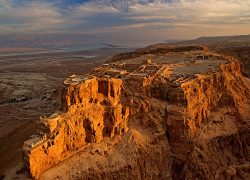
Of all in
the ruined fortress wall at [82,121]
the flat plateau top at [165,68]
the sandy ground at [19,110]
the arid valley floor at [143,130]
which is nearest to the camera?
the ruined fortress wall at [82,121]

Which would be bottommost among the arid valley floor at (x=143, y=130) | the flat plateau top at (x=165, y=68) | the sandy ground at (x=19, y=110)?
the sandy ground at (x=19, y=110)

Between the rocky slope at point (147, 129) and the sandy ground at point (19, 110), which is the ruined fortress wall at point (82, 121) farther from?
the sandy ground at point (19, 110)

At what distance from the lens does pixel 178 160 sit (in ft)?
82.9

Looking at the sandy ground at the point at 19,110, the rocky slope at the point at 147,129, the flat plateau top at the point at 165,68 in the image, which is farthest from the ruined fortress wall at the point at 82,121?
the flat plateau top at the point at 165,68

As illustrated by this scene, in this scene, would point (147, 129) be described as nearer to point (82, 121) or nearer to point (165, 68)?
point (82, 121)

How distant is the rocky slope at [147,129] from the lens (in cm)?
2044

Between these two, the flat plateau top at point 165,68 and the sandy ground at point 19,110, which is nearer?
the sandy ground at point 19,110

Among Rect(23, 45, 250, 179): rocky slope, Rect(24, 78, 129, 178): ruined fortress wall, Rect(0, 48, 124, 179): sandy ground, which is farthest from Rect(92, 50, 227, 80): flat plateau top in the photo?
Rect(0, 48, 124, 179): sandy ground

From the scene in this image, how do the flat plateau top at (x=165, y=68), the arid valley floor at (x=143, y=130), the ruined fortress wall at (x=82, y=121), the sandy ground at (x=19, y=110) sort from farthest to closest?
1. the flat plateau top at (x=165, y=68)
2. the sandy ground at (x=19, y=110)
3. the arid valley floor at (x=143, y=130)
4. the ruined fortress wall at (x=82, y=121)

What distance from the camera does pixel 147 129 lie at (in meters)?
25.4

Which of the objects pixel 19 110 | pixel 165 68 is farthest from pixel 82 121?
pixel 19 110

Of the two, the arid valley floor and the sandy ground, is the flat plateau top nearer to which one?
the arid valley floor

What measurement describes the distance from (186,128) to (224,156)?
4684 millimetres

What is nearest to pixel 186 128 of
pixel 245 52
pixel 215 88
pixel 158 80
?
pixel 158 80
